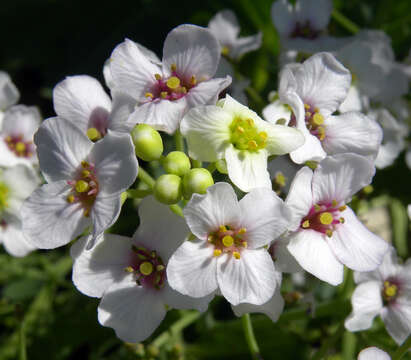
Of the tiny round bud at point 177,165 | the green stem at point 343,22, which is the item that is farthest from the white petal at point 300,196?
the green stem at point 343,22

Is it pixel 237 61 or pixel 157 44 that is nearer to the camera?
pixel 237 61

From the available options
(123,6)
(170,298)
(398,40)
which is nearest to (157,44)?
(123,6)

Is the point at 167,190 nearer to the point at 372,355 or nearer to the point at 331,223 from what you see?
the point at 331,223

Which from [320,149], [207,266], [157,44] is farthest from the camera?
[157,44]

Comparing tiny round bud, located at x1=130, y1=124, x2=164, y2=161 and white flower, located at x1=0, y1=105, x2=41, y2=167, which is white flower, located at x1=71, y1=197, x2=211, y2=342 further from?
white flower, located at x1=0, y1=105, x2=41, y2=167

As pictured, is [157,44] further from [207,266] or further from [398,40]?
[207,266]

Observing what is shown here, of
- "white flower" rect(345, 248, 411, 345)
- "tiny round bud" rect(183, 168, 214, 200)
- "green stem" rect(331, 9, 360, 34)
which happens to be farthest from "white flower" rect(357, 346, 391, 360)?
"green stem" rect(331, 9, 360, 34)

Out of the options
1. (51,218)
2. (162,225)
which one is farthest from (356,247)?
(51,218)
